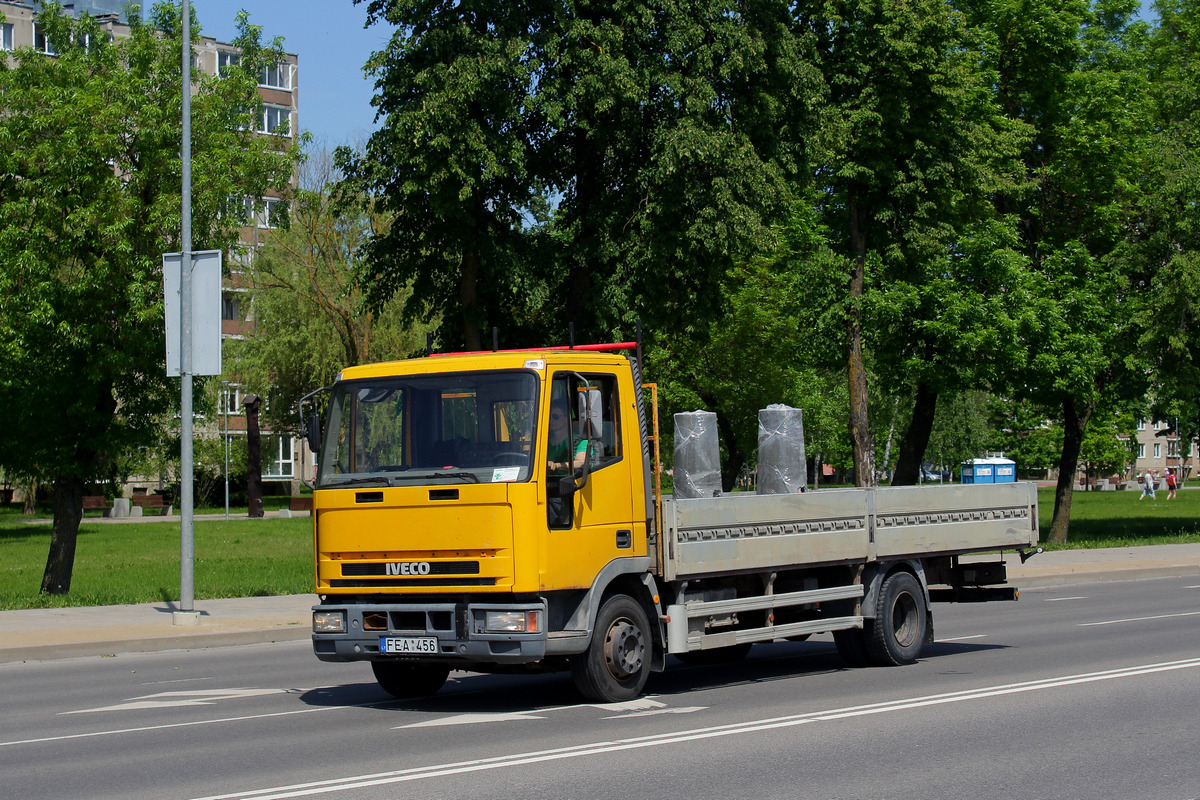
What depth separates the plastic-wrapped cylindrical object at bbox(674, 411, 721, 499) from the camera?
455 inches

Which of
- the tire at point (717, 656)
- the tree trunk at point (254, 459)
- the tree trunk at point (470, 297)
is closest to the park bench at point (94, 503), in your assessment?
the tree trunk at point (254, 459)

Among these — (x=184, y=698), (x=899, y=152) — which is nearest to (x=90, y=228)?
(x=184, y=698)

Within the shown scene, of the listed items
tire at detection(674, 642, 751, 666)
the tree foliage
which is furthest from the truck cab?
the tree foliage

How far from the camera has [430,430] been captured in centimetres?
984

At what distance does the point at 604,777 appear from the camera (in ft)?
23.8

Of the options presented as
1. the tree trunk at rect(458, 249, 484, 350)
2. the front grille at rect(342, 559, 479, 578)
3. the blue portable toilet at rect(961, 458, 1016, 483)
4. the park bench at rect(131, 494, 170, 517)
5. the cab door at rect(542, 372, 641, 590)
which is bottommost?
the front grille at rect(342, 559, 479, 578)

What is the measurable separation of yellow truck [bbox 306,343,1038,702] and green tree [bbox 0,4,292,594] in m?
10.8

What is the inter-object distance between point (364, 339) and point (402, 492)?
32.8 m

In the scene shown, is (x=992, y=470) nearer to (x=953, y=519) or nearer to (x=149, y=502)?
(x=149, y=502)

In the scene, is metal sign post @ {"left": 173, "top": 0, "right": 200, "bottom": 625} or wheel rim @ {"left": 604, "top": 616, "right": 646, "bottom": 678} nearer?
wheel rim @ {"left": 604, "top": 616, "right": 646, "bottom": 678}

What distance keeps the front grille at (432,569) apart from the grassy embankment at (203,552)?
11.8 metres

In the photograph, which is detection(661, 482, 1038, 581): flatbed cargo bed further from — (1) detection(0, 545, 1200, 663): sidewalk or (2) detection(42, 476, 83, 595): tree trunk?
(2) detection(42, 476, 83, 595): tree trunk

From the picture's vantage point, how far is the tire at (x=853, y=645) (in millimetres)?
12344

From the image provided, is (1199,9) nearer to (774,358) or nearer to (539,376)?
(774,358)
